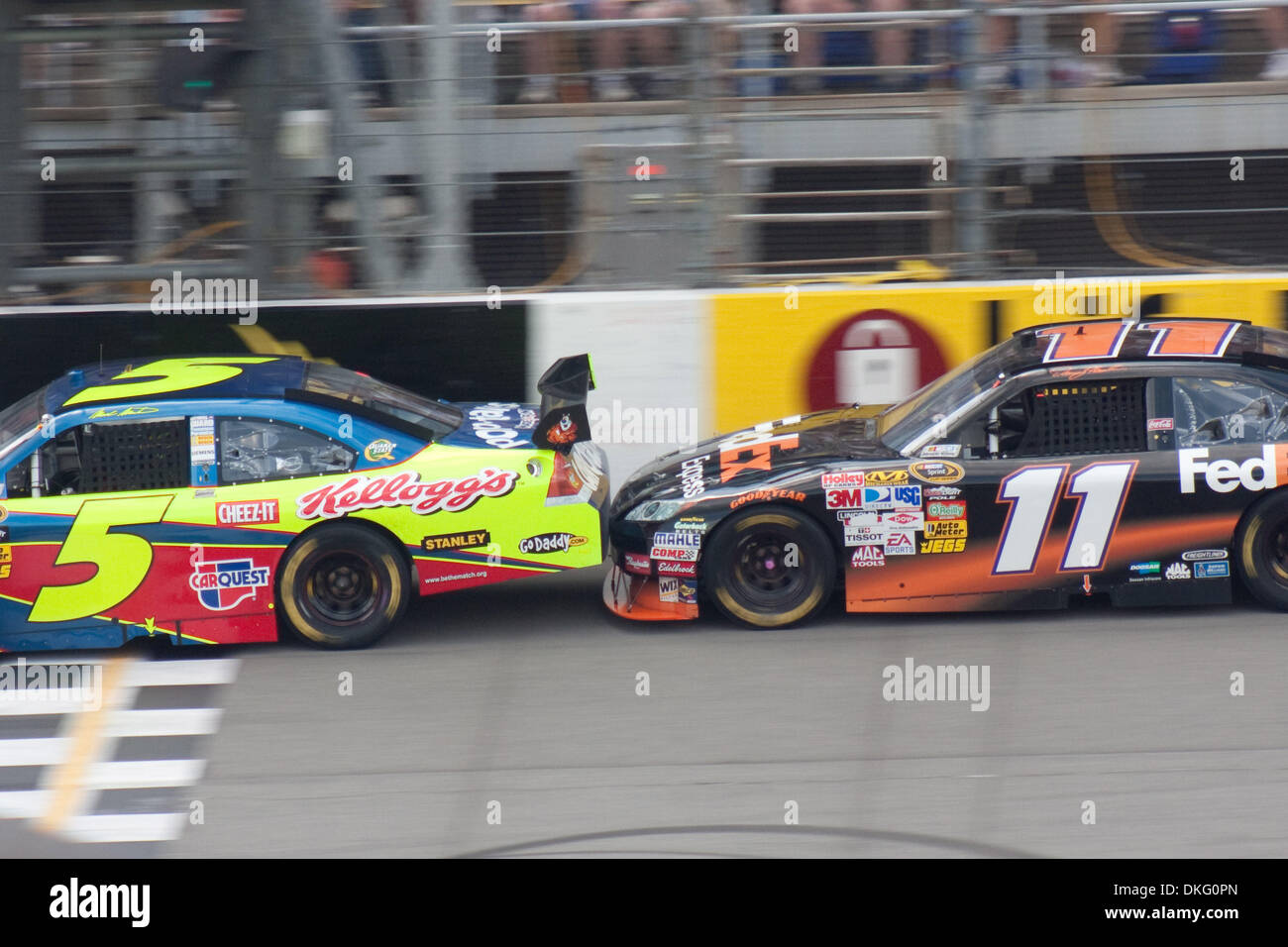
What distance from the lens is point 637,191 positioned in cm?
999

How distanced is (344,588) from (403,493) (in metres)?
0.58

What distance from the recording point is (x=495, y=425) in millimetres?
8320

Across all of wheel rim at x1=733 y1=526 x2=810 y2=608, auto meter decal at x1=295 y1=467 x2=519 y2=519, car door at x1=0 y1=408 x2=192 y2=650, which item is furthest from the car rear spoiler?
car door at x1=0 y1=408 x2=192 y2=650

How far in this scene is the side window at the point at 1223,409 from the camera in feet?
25.1

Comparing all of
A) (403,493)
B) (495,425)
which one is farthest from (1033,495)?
(403,493)

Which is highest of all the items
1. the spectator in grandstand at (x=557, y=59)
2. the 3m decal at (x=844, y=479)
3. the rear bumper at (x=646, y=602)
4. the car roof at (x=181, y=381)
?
the spectator in grandstand at (x=557, y=59)

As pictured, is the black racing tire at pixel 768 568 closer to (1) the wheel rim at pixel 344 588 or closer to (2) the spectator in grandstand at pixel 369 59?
(1) the wheel rim at pixel 344 588

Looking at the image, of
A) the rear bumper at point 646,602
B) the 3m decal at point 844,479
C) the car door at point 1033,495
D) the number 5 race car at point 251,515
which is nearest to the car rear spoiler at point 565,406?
the number 5 race car at point 251,515

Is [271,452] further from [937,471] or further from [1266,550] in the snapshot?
[1266,550]

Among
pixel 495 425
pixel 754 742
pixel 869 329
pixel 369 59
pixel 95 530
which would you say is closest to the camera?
pixel 754 742

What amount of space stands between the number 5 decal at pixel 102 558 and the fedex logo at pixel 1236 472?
4910 millimetres

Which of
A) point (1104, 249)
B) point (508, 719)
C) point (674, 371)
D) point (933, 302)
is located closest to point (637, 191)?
point (674, 371)

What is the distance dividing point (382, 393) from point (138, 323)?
86.8 inches

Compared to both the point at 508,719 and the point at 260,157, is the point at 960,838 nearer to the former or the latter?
the point at 508,719
